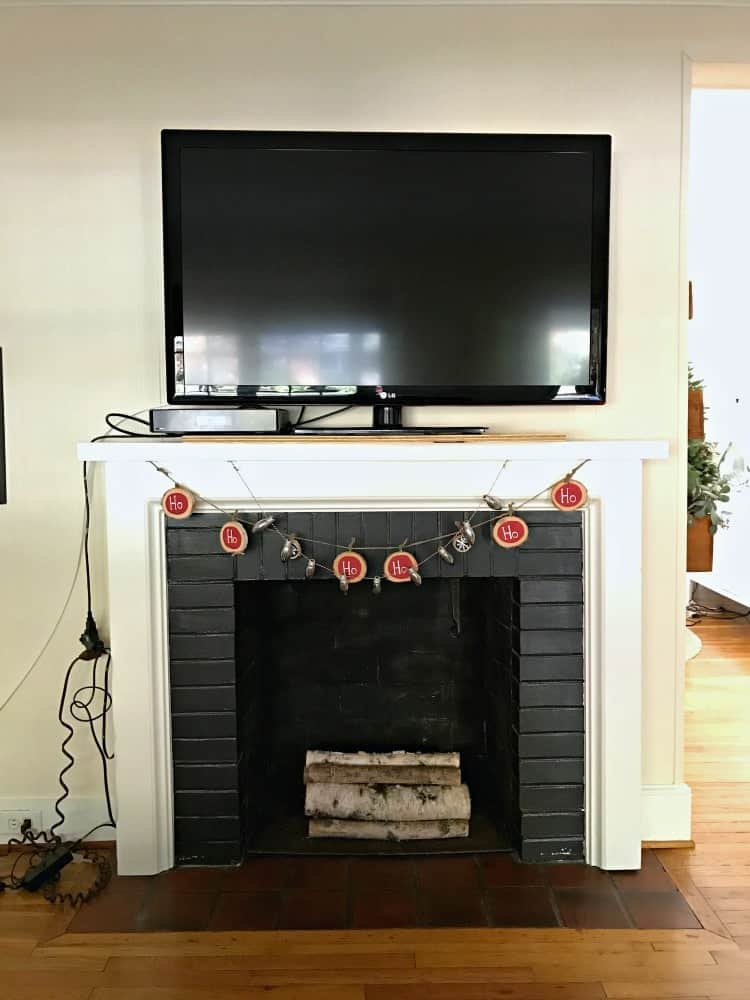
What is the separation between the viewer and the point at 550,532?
2.39 metres

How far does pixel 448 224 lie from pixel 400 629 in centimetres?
112

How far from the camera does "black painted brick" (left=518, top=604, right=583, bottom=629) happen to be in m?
2.40

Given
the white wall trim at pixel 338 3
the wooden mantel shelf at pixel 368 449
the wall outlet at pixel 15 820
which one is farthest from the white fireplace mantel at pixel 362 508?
the white wall trim at pixel 338 3

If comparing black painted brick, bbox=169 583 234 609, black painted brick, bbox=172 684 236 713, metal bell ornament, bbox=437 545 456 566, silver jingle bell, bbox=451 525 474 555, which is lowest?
black painted brick, bbox=172 684 236 713

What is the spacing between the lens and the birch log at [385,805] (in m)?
2.56

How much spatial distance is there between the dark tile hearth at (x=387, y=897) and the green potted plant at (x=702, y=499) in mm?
1918

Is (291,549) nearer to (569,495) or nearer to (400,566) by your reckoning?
(400,566)

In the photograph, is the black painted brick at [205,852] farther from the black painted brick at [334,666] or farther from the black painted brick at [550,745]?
the black painted brick at [550,745]

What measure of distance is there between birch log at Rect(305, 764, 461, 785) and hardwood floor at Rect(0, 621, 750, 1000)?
53cm

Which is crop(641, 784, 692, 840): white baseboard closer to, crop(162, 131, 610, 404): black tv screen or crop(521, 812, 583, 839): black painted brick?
crop(521, 812, 583, 839): black painted brick

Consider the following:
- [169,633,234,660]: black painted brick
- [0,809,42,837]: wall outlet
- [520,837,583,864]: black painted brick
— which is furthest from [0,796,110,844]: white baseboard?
[520,837,583,864]: black painted brick

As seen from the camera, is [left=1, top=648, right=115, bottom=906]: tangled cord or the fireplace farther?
[left=1, top=648, right=115, bottom=906]: tangled cord

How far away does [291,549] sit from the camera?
2.33 metres

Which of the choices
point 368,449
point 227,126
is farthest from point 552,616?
point 227,126
